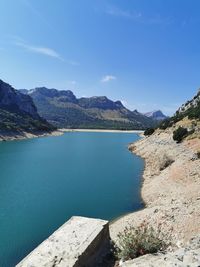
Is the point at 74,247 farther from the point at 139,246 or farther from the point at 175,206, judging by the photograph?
the point at 175,206

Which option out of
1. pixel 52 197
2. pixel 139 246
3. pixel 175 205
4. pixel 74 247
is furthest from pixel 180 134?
pixel 74 247

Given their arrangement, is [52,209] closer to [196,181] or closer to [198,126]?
[196,181]

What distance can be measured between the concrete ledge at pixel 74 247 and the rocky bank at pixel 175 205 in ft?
9.81

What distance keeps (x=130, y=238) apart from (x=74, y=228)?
146 inches

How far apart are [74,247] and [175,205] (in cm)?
1432

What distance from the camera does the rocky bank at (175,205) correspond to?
1250 centimetres

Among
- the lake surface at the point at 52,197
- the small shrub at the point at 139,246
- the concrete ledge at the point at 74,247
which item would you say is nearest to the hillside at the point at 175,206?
the small shrub at the point at 139,246

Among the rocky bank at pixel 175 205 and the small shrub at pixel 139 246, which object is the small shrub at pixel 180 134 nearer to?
the rocky bank at pixel 175 205

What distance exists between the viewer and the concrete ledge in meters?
14.6

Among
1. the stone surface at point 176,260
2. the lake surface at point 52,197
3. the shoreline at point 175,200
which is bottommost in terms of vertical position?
the lake surface at point 52,197

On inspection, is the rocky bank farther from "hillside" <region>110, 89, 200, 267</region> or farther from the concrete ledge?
the concrete ledge

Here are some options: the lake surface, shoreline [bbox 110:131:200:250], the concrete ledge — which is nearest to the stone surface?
the concrete ledge

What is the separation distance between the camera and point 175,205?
27500 mm

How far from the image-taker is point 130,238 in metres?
15.6
